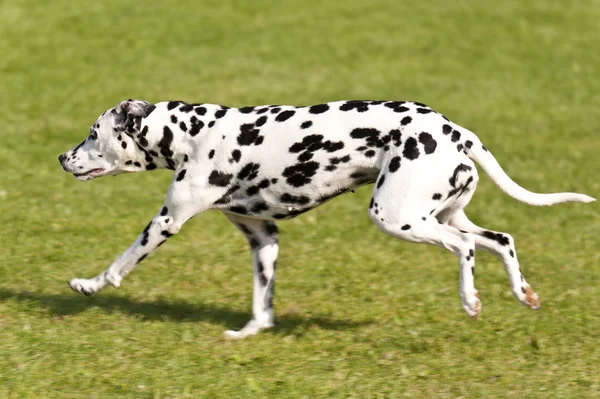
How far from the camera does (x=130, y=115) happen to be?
24.7ft

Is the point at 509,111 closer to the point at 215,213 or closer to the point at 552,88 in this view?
the point at 552,88

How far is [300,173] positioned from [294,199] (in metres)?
0.23

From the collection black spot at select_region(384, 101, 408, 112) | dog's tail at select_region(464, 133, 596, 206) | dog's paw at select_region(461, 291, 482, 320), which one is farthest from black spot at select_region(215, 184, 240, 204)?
dog's paw at select_region(461, 291, 482, 320)

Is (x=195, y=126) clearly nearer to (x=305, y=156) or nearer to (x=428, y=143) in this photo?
(x=305, y=156)

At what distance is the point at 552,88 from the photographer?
18594mm

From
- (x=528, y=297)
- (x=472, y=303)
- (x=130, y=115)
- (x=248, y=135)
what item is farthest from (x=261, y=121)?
(x=528, y=297)

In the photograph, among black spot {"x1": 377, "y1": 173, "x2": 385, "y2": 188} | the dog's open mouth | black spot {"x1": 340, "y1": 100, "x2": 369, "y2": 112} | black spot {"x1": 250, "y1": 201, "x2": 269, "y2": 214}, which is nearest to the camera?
black spot {"x1": 377, "y1": 173, "x2": 385, "y2": 188}

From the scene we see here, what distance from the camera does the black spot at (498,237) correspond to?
745 centimetres

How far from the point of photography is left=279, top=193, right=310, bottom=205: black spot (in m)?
7.35

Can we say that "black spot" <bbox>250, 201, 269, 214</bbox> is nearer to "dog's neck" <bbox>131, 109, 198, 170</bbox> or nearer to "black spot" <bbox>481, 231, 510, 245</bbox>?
"dog's neck" <bbox>131, 109, 198, 170</bbox>

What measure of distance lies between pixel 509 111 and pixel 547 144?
6.05 ft

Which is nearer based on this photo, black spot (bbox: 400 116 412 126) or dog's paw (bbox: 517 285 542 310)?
black spot (bbox: 400 116 412 126)

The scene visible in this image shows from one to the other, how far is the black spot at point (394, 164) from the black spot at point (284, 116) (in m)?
0.86

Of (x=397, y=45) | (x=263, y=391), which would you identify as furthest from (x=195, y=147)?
(x=397, y=45)
